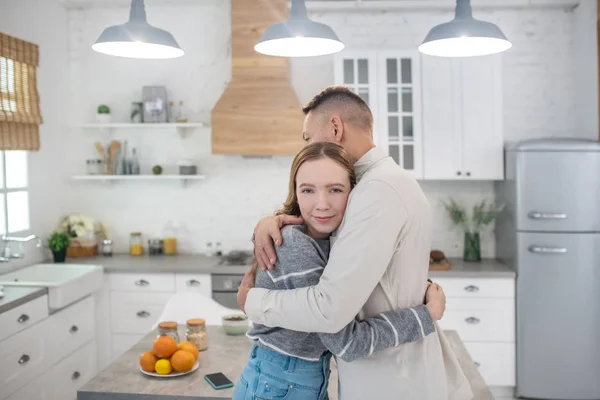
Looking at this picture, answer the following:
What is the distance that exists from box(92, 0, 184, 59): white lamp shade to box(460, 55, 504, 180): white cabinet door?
266 centimetres

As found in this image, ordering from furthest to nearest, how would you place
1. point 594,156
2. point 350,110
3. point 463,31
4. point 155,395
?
1. point 594,156
2. point 463,31
3. point 155,395
4. point 350,110

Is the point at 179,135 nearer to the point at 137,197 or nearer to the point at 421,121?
the point at 137,197

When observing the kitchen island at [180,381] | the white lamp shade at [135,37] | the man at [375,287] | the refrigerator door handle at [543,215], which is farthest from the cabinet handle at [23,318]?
the refrigerator door handle at [543,215]

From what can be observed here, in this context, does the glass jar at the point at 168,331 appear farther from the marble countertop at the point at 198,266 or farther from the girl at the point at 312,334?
the marble countertop at the point at 198,266

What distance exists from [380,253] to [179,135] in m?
3.97

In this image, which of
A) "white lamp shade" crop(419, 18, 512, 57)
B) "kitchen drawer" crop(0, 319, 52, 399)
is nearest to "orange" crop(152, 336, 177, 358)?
"white lamp shade" crop(419, 18, 512, 57)

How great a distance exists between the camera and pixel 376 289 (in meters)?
1.77

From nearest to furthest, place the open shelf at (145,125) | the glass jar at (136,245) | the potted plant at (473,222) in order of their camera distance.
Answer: the potted plant at (473,222) → the open shelf at (145,125) → the glass jar at (136,245)

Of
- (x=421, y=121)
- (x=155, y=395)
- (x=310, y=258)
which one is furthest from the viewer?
(x=421, y=121)

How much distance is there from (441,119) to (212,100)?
1.85 m

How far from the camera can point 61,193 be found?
535 cm

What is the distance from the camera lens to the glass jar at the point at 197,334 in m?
2.69

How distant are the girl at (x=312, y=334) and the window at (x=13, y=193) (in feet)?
11.0

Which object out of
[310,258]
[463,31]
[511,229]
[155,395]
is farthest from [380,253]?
[511,229]
